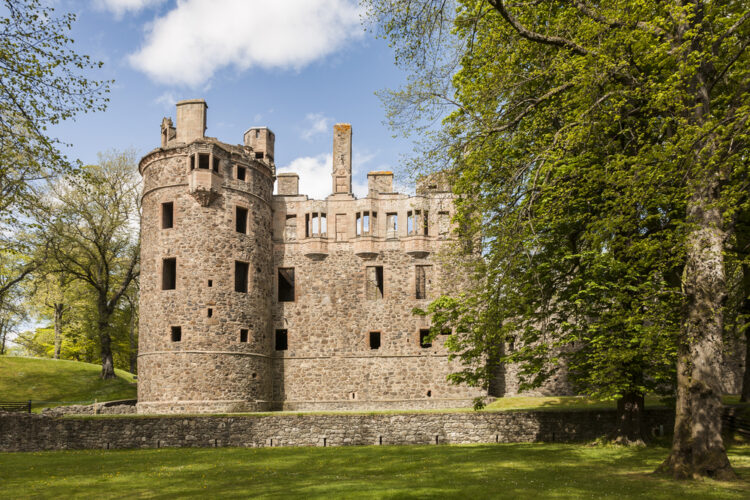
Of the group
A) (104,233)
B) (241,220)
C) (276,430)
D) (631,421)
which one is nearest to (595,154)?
(631,421)

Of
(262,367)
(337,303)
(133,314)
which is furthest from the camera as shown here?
(133,314)

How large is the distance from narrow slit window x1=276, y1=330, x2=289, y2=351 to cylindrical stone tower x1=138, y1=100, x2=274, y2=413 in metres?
1.46

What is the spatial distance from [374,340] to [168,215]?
12585mm

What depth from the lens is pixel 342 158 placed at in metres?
34.7

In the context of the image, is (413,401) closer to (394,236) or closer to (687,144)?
(394,236)

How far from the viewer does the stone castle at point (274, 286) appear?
29.7 meters

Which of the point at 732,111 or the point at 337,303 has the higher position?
the point at 732,111

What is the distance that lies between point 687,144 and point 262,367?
2448 cm

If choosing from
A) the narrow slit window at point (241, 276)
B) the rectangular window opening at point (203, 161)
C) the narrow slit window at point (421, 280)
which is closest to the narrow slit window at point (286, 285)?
the narrow slit window at point (241, 276)

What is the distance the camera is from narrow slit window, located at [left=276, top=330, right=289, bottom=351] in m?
33.8

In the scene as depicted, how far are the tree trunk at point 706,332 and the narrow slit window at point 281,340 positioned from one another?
24051mm

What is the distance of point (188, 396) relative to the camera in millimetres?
28703

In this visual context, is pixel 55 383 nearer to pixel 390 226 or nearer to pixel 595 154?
pixel 390 226

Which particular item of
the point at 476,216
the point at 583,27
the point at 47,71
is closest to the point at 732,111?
the point at 583,27
